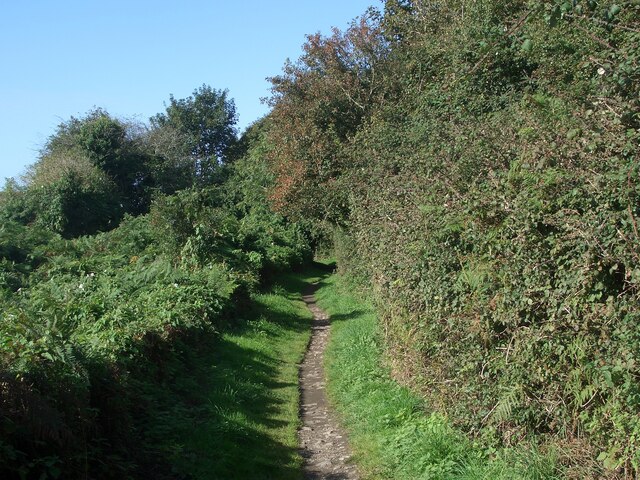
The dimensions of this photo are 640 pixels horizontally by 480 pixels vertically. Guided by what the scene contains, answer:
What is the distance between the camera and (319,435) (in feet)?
30.3

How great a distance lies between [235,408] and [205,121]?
61.3 meters

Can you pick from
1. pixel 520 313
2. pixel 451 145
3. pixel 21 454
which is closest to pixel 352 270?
pixel 451 145

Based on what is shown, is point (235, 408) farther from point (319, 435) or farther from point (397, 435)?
point (397, 435)

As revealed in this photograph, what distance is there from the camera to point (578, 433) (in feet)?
18.6

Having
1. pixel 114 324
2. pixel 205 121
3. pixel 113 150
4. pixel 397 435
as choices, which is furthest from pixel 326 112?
pixel 205 121

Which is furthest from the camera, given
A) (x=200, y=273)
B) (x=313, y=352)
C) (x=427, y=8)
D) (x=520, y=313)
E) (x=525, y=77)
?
(x=427, y=8)

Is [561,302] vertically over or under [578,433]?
over

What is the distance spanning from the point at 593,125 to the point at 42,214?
A: 1409 inches

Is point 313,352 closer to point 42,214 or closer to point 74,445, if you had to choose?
point 74,445

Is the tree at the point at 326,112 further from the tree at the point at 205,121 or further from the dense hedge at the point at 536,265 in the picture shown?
the tree at the point at 205,121

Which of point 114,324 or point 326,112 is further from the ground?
point 326,112

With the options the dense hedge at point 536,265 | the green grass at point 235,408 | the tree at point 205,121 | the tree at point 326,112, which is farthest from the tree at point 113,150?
the dense hedge at point 536,265

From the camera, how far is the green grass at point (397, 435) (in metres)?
6.20

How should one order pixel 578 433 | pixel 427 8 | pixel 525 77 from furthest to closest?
1. pixel 427 8
2. pixel 525 77
3. pixel 578 433
